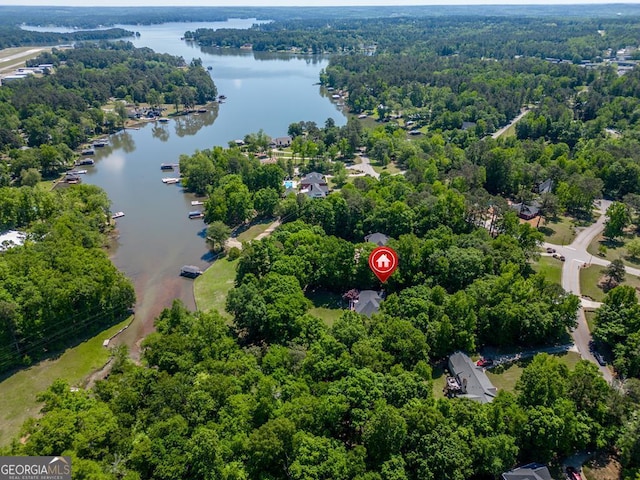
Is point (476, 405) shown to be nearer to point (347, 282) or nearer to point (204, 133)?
point (347, 282)

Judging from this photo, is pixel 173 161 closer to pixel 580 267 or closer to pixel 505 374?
pixel 580 267

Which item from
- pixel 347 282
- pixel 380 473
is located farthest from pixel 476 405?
pixel 347 282

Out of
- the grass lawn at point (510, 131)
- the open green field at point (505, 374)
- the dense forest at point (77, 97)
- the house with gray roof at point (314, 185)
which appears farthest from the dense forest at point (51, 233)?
the grass lawn at point (510, 131)

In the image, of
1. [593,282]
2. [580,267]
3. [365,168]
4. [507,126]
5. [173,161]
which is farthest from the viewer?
[507,126]

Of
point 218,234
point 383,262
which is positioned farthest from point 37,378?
point 383,262

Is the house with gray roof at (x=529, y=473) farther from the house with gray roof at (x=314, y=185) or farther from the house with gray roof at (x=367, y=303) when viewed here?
the house with gray roof at (x=314, y=185)

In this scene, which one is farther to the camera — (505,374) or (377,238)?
(377,238)

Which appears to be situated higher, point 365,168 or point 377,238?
point 377,238

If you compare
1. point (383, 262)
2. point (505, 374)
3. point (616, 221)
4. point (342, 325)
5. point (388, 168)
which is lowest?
point (388, 168)
